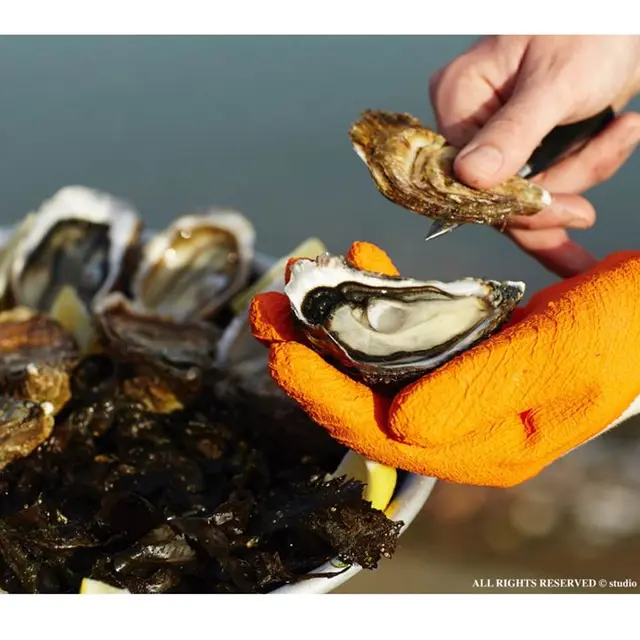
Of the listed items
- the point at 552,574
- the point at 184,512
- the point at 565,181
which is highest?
the point at 565,181

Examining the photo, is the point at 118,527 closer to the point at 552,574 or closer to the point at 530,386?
the point at 530,386

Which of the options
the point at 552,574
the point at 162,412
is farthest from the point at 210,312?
the point at 552,574

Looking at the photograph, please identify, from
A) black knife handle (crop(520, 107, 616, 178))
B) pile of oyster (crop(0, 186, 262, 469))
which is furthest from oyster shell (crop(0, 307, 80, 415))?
black knife handle (crop(520, 107, 616, 178))

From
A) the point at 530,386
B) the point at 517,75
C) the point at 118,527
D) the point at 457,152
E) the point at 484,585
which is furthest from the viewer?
the point at 517,75

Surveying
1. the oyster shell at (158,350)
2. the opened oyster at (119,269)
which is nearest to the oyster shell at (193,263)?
the opened oyster at (119,269)

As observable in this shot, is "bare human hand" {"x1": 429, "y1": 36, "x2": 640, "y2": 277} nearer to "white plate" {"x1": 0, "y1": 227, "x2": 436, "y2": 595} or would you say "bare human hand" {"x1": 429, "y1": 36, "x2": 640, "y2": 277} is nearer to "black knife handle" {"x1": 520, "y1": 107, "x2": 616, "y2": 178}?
"black knife handle" {"x1": 520, "y1": 107, "x2": 616, "y2": 178}

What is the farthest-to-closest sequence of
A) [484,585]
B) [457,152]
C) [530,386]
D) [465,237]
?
[465,237] < [484,585] < [457,152] < [530,386]
